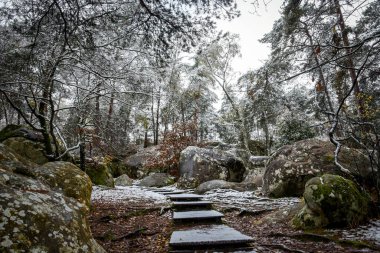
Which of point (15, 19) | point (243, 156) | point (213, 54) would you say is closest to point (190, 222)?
point (15, 19)

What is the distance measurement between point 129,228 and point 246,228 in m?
2.19

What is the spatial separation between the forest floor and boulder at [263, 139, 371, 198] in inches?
25.9

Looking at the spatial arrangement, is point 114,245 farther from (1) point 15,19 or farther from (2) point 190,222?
(1) point 15,19

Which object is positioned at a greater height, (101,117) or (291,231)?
(101,117)

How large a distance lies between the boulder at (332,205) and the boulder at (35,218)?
332 cm

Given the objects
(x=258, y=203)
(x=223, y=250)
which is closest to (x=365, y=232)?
(x=223, y=250)

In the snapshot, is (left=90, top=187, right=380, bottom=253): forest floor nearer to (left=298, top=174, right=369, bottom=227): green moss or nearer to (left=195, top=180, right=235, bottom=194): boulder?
(left=298, top=174, right=369, bottom=227): green moss

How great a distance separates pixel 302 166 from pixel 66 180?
603 cm

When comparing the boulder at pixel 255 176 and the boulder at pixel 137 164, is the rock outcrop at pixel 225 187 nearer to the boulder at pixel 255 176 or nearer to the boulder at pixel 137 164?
the boulder at pixel 255 176

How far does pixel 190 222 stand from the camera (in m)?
4.80

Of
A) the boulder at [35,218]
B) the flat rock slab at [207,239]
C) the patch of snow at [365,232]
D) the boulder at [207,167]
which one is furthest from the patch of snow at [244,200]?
the boulder at [35,218]

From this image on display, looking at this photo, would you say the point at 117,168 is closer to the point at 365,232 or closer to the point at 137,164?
the point at 137,164

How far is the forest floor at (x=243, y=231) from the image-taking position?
10.7 ft

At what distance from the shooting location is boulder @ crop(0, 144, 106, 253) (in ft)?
5.80
